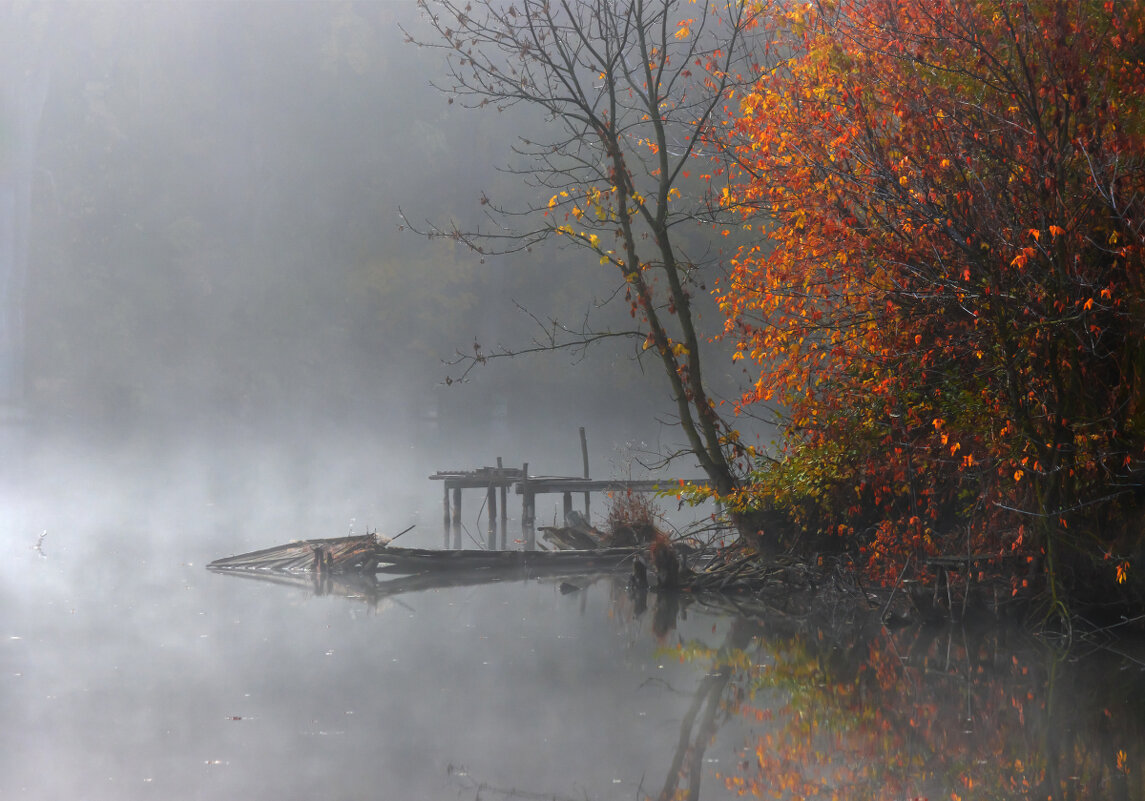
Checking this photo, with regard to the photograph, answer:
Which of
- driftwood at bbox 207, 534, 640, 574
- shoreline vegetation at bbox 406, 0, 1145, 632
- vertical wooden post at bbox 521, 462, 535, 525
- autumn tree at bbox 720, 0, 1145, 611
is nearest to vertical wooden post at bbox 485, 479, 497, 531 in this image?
vertical wooden post at bbox 521, 462, 535, 525

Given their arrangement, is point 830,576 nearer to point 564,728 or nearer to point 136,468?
point 564,728

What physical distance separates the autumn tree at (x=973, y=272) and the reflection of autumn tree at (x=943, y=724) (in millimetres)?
1163

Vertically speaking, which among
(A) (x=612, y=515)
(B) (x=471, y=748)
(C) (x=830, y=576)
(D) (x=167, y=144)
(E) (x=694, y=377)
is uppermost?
(D) (x=167, y=144)

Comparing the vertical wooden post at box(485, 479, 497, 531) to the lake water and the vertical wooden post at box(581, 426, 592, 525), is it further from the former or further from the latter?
the lake water

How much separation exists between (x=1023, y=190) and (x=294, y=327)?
158 ft

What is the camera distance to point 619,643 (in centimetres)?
961

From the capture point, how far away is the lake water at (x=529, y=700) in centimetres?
594

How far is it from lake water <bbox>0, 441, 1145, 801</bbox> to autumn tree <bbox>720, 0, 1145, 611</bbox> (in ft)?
3.89

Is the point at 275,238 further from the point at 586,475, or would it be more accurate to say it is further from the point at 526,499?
the point at 526,499

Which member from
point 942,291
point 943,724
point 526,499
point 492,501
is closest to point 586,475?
point 526,499

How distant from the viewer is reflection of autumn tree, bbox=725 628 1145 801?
5.81 m

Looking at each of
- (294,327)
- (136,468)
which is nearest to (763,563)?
(136,468)

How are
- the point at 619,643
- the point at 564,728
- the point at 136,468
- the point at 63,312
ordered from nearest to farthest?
the point at 564,728
the point at 619,643
the point at 136,468
the point at 63,312

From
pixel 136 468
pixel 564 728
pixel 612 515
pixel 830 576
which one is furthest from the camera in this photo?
pixel 136 468
